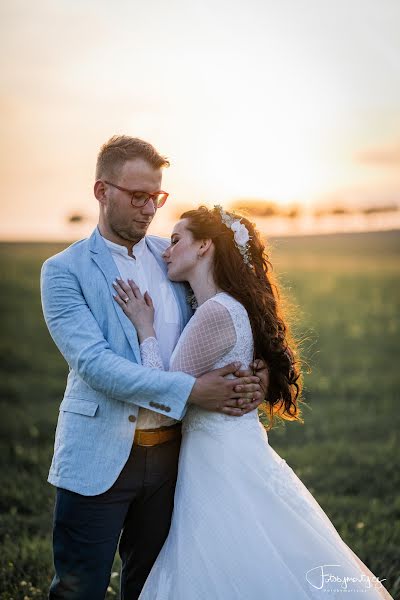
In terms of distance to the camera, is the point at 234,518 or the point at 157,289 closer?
the point at 234,518

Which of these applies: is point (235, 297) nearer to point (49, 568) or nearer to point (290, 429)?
point (49, 568)

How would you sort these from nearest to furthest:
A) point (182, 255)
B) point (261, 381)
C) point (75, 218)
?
point (261, 381) → point (182, 255) → point (75, 218)

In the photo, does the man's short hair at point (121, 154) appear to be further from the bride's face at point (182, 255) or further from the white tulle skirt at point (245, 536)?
the white tulle skirt at point (245, 536)

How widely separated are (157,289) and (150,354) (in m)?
0.53

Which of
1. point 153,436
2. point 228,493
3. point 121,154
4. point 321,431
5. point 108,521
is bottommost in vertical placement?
point 321,431

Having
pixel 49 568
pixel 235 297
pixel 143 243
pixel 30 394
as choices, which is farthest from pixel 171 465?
pixel 30 394

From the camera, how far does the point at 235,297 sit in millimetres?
4066

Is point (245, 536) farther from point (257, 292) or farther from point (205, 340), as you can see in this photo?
point (257, 292)

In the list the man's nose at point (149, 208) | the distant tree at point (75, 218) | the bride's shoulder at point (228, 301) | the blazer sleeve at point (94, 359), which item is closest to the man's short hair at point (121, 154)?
the man's nose at point (149, 208)

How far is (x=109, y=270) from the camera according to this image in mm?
3879

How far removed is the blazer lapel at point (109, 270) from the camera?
379 centimetres

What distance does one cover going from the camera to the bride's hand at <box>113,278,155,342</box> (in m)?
3.81

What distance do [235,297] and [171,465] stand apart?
100cm
